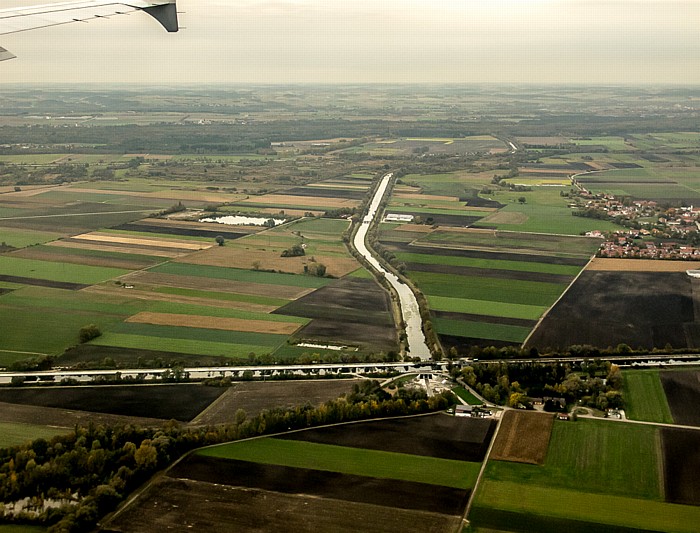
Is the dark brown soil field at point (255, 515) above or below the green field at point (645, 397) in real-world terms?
above

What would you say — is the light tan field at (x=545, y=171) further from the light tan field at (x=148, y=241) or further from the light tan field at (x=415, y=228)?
the light tan field at (x=148, y=241)

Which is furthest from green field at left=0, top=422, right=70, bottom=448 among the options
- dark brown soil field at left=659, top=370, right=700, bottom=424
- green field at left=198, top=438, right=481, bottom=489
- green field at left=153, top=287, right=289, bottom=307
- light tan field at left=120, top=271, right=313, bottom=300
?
dark brown soil field at left=659, top=370, right=700, bottom=424

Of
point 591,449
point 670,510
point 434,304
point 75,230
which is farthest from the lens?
point 75,230

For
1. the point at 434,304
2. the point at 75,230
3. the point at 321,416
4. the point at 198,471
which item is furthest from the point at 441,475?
the point at 75,230

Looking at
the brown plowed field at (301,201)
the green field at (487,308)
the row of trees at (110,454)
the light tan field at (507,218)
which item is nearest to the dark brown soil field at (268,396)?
the row of trees at (110,454)

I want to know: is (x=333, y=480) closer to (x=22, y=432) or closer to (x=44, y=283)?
(x=22, y=432)

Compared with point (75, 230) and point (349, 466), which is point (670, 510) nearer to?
point (349, 466)

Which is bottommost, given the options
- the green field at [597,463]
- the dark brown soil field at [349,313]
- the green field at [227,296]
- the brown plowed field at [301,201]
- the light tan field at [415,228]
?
the green field at [597,463]
